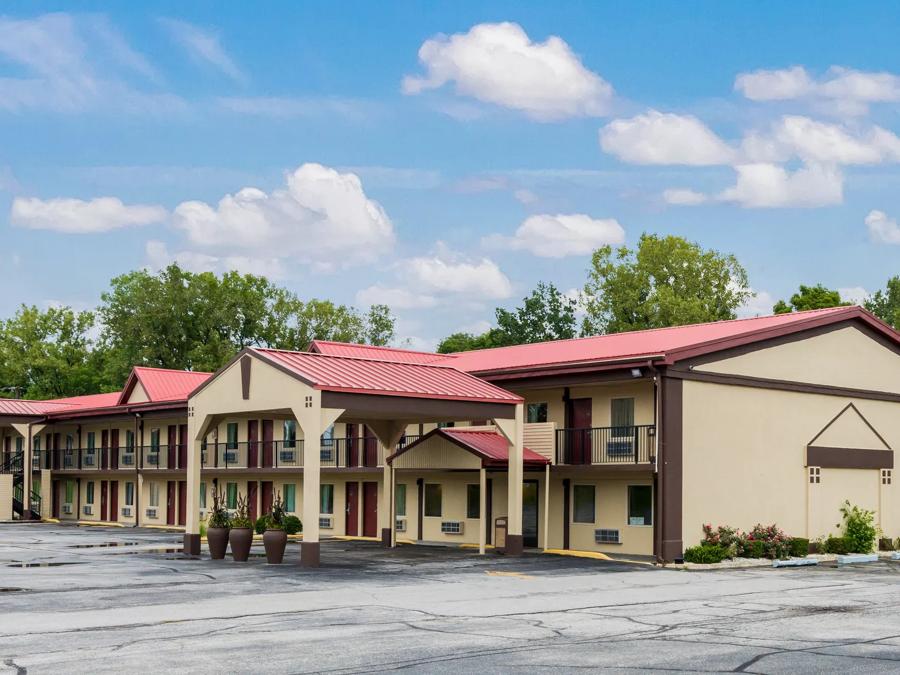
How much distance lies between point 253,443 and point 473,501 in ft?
45.3

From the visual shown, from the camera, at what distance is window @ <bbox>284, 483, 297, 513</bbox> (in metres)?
49.6

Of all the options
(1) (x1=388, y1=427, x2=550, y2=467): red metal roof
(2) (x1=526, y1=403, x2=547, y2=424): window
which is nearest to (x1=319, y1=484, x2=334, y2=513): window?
(1) (x1=388, y1=427, x2=550, y2=467): red metal roof

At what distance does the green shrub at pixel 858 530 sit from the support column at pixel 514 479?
11.1 m

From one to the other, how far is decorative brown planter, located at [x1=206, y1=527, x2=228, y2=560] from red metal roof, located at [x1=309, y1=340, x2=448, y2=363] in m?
11.7

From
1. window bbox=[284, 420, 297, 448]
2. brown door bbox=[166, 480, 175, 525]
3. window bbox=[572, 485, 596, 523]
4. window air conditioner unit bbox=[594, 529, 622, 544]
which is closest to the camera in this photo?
window air conditioner unit bbox=[594, 529, 622, 544]

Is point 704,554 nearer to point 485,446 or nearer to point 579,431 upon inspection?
point 579,431

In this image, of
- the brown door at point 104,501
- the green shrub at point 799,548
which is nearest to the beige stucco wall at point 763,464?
the green shrub at point 799,548

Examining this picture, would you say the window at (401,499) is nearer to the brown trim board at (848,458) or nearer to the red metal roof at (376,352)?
the red metal roof at (376,352)

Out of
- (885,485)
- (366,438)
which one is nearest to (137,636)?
(366,438)

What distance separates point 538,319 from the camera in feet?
291

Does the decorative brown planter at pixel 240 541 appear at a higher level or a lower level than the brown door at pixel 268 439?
lower

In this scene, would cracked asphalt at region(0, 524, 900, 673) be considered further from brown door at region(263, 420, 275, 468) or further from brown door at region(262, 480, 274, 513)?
brown door at region(262, 480, 274, 513)

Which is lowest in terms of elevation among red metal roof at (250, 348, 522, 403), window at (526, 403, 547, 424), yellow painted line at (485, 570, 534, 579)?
yellow painted line at (485, 570, 534, 579)

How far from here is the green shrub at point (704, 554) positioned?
32.2m
